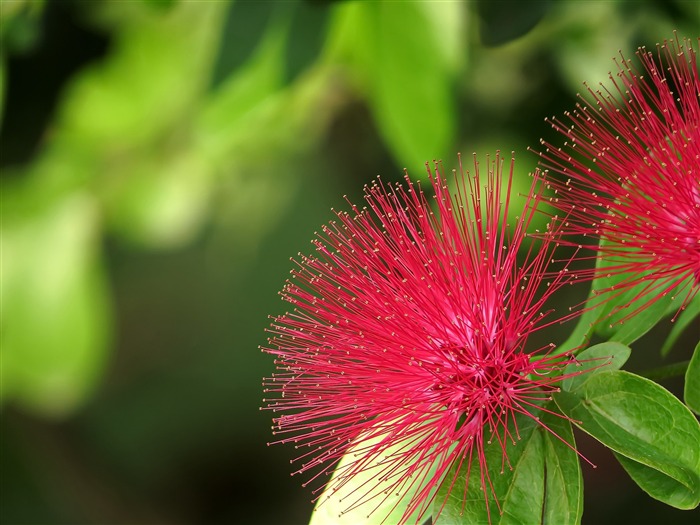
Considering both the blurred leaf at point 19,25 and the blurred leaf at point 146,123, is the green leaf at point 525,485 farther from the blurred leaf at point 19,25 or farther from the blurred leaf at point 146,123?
the blurred leaf at point 146,123

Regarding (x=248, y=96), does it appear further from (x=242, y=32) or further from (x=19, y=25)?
(x=19, y=25)

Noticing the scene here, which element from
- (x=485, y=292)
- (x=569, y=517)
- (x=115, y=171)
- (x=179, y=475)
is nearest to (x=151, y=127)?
(x=115, y=171)

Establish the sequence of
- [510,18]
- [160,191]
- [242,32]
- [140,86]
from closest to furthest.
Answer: [510,18], [242,32], [140,86], [160,191]

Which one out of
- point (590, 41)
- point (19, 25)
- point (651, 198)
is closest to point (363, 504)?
point (651, 198)

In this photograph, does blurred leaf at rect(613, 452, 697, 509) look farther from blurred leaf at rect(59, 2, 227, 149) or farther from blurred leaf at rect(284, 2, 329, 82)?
blurred leaf at rect(59, 2, 227, 149)

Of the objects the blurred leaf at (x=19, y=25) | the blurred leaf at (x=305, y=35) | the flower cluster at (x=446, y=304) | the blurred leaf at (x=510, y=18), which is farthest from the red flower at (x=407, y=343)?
the blurred leaf at (x=19, y=25)
